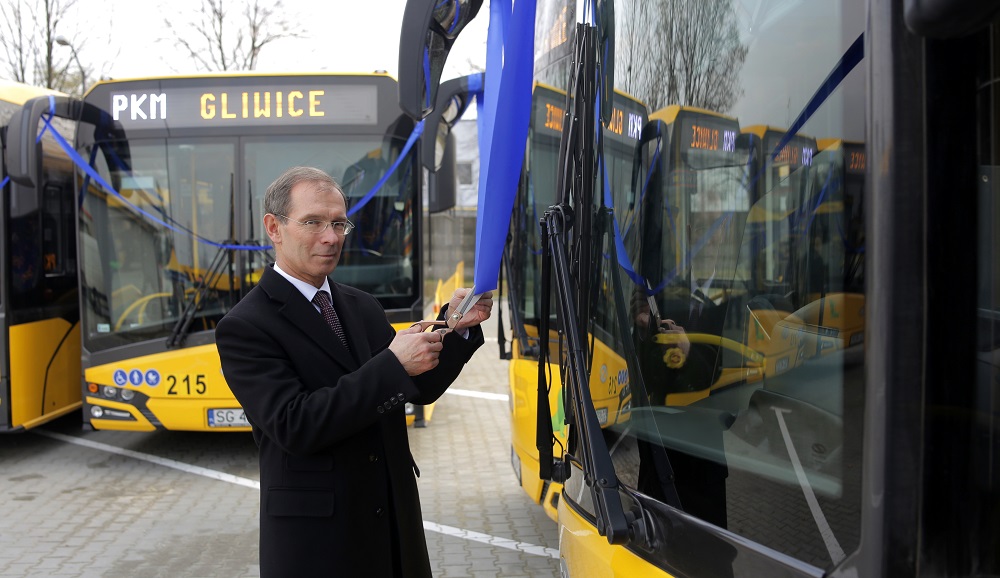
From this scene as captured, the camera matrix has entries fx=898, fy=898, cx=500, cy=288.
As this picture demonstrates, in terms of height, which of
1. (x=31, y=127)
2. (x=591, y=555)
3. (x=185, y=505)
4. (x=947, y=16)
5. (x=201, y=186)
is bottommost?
(x=185, y=505)

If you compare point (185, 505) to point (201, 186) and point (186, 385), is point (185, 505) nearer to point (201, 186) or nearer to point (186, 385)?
point (186, 385)

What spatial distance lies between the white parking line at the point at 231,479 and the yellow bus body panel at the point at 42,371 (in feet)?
1.75

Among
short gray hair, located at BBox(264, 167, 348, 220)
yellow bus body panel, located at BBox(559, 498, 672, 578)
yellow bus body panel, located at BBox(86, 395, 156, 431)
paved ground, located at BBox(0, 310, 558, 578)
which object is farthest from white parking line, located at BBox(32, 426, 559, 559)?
short gray hair, located at BBox(264, 167, 348, 220)

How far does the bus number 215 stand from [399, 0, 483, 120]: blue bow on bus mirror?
202 inches

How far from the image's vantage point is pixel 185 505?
245 inches

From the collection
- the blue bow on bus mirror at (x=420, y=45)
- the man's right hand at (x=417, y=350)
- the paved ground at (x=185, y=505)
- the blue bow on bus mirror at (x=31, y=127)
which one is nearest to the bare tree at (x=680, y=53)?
the blue bow on bus mirror at (x=420, y=45)

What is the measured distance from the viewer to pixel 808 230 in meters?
1.56

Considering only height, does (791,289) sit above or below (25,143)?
below

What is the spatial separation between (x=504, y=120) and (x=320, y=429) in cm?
81

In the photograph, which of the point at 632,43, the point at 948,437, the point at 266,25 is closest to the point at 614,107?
the point at 632,43

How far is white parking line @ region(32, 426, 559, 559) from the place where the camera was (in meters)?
5.30

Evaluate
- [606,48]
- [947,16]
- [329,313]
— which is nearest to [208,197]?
[329,313]

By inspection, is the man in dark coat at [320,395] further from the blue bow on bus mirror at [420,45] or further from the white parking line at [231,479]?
the white parking line at [231,479]

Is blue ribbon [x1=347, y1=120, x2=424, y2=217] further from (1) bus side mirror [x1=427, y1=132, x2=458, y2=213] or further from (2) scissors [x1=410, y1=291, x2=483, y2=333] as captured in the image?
(2) scissors [x1=410, y1=291, x2=483, y2=333]
